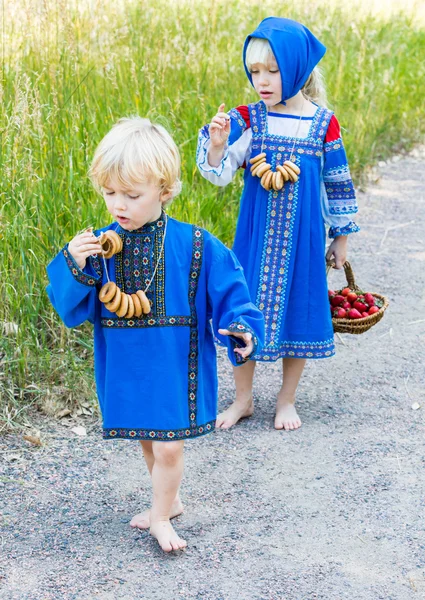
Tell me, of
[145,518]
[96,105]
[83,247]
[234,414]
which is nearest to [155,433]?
[145,518]

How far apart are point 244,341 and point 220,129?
102cm

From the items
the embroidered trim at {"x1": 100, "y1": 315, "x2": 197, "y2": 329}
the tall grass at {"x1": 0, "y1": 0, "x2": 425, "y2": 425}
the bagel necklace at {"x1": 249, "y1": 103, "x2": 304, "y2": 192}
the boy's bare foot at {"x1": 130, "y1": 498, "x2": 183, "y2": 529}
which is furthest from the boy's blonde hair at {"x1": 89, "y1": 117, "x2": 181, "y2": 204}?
the tall grass at {"x1": 0, "y1": 0, "x2": 425, "y2": 425}

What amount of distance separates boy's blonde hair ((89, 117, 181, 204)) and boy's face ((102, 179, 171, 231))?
0.7 inches

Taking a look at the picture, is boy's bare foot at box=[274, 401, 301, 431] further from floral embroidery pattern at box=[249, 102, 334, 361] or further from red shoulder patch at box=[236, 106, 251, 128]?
red shoulder patch at box=[236, 106, 251, 128]

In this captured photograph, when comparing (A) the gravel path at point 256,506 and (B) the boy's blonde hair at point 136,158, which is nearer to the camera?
(B) the boy's blonde hair at point 136,158

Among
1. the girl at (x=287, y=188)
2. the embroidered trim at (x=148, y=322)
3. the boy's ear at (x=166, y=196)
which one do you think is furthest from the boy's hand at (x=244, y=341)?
the girl at (x=287, y=188)

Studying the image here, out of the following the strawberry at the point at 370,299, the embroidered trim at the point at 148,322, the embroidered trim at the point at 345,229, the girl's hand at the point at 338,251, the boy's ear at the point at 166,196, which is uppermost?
the boy's ear at the point at 166,196

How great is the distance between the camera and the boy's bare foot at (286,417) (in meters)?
3.78

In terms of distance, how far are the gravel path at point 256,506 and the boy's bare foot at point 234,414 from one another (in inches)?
1.7

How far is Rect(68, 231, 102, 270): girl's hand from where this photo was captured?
2500 millimetres

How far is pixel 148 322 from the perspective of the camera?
2.68 m

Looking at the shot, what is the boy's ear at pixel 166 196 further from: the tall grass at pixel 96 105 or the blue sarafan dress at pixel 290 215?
the tall grass at pixel 96 105

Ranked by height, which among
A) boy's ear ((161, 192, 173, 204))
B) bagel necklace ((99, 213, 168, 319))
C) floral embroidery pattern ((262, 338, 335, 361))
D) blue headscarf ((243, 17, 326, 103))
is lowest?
floral embroidery pattern ((262, 338, 335, 361))

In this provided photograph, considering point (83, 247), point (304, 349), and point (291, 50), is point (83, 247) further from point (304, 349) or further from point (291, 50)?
point (304, 349)
